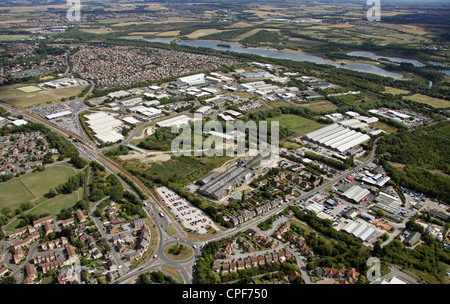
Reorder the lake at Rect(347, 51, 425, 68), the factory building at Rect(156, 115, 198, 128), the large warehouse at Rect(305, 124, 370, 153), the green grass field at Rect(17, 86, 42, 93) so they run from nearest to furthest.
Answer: the large warehouse at Rect(305, 124, 370, 153)
the factory building at Rect(156, 115, 198, 128)
the green grass field at Rect(17, 86, 42, 93)
the lake at Rect(347, 51, 425, 68)

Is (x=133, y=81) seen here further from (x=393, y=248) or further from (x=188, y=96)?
(x=393, y=248)

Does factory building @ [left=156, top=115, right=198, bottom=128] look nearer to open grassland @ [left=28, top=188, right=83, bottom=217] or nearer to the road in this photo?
the road

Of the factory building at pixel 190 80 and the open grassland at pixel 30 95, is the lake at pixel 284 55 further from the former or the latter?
the open grassland at pixel 30 95

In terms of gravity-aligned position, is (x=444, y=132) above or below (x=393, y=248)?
above

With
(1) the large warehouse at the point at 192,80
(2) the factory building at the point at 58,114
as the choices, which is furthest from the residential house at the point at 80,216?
(1) the large warehouse at the point at 192,80

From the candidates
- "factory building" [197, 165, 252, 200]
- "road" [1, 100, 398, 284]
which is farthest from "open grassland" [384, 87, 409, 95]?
"factory building" [197, 165, 252, 200]

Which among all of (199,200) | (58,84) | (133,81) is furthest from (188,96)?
(199,200)
